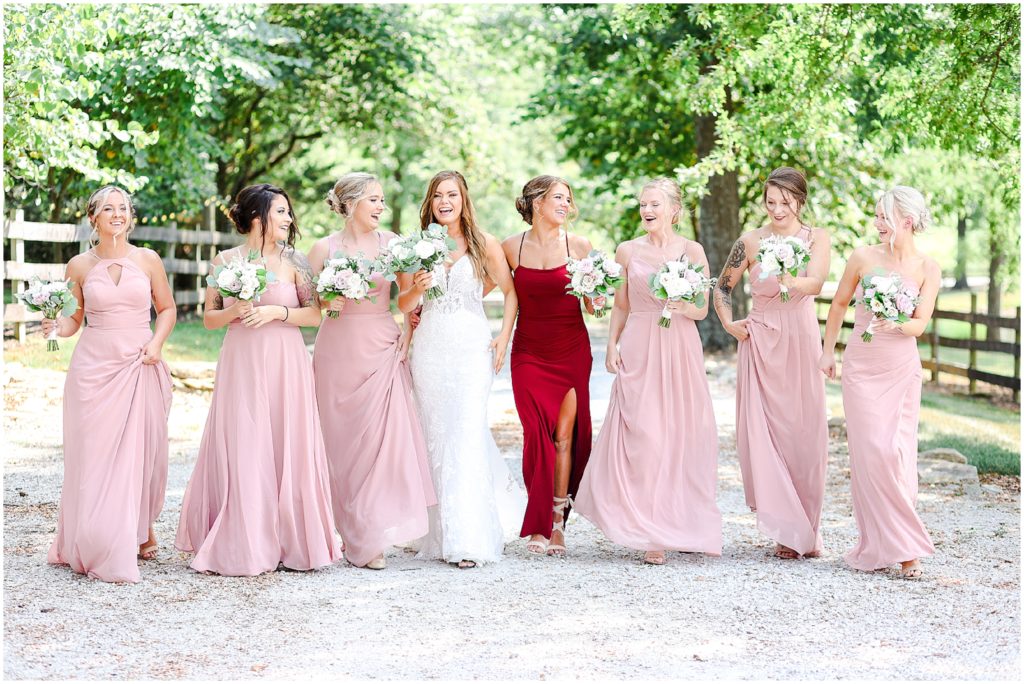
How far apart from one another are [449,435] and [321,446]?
845 millimetres

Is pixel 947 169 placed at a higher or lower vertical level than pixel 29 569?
higher

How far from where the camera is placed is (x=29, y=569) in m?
7.00

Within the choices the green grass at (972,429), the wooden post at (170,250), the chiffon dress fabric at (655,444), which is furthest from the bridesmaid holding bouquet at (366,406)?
the wooden post at (170,250)

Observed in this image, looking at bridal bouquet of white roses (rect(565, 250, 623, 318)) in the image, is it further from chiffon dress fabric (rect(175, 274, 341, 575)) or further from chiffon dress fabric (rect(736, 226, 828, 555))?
chiffon dress fabric (rect(175, 274, 341, 575))

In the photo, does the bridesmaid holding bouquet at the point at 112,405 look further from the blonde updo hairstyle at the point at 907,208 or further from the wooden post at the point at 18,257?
the wooden post at the point at 18,257

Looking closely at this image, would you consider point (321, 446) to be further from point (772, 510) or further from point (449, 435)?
point (772, 510)

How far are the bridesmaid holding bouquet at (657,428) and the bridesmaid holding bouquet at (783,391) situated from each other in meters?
0.29

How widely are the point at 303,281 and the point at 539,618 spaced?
103 inches

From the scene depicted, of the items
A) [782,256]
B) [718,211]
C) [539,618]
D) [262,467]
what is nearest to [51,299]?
[262,467]

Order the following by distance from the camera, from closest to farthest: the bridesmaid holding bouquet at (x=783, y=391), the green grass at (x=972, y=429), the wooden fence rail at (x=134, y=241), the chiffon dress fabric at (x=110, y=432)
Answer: the chiffon dress fabric at (x=110, y=432) < the bridesmaid holding bouquet at (x=783, y=391) < the green grass at (x=972, y=429) < the wooden fence rail at (x=134, y=241)

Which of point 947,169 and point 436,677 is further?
point 947,169

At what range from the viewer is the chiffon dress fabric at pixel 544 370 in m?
7.60

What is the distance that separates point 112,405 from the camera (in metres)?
6.91

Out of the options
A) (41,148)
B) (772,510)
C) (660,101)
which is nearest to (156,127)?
(41,148)
